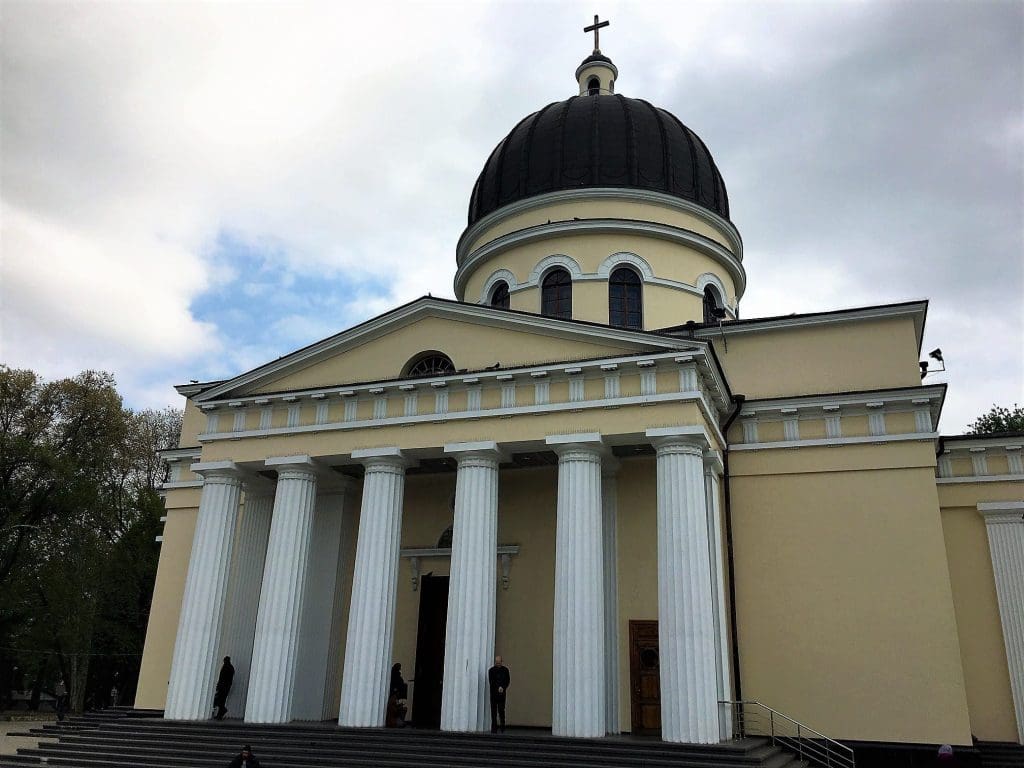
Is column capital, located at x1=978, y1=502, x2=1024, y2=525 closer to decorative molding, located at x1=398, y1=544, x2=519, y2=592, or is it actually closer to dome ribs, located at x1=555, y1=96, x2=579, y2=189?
decorative molding, located at x1=398, y1=544, x2=519, y2=592

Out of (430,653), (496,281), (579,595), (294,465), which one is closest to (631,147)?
(496,281)

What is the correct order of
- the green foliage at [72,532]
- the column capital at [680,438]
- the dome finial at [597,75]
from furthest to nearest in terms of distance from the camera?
the green foliage at [72,532] < the dome finial at [597,75] < the column capital at [680,438]

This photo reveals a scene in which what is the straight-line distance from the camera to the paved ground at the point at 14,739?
647 inches

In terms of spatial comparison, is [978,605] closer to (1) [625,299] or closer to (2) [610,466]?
(2) [610,466]

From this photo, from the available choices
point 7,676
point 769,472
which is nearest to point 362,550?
point 769,472

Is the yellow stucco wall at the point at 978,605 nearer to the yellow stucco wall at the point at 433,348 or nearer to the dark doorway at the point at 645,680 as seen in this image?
the dark doorway at the point at 645,680

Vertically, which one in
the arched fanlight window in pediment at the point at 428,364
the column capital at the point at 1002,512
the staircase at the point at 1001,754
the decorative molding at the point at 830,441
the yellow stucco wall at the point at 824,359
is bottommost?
the staircase at the point at 1001,754

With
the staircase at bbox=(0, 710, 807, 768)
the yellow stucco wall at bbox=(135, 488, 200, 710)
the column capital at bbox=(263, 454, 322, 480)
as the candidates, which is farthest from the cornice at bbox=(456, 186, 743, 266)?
the staircase at bbox=(0, 710, 807, 768)

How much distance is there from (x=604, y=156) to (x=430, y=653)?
12.5m

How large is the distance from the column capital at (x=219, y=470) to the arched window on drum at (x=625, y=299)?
8.84m

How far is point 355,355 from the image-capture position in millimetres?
15852

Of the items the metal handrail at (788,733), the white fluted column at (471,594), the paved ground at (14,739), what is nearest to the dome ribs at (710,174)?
the white fluted column at (471,594)

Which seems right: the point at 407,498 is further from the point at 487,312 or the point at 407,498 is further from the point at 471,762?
the point at 471,762

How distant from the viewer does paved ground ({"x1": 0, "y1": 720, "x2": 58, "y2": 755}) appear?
16.4 meters
